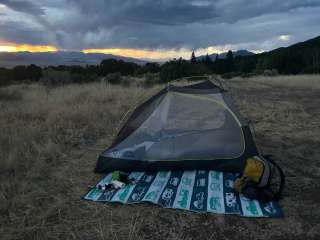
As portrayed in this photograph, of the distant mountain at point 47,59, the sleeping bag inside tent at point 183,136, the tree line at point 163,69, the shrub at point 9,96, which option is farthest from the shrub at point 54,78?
the sleeping bag inside tent at point 183,136

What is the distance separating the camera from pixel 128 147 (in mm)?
5426

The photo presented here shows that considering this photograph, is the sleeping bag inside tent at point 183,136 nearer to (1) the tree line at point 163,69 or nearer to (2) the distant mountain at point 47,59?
(1) the tree line at point 163,69

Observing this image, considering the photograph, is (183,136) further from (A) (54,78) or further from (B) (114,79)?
(A) (54,78)

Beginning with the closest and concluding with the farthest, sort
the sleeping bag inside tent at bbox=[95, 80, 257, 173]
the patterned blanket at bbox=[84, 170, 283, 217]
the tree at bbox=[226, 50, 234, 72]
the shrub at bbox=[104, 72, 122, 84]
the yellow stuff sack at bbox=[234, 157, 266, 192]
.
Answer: the patterned blanket at bbox=[84, 170, 283, 217] < the yellow stuff sack at bbox=[234, 157, 266, 192] < the sleeping bag inside tent at bbox=[95, 80, 257, 173] < the shrub at bbox=[104, 72, 122, 84] < the tree at bbox=[226, 50, 234, 72]

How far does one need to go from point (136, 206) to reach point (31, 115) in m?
5.93

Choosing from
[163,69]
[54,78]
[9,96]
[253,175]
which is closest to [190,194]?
[253,175]

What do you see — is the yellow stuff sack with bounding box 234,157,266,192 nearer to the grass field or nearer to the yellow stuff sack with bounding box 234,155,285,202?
the yellow stuff sack with bounding box 234,155,285,202

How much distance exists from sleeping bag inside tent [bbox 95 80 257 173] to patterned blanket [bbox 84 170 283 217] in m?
0.18

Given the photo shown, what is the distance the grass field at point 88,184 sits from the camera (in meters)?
3.57

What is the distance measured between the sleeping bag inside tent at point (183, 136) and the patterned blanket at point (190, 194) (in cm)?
18

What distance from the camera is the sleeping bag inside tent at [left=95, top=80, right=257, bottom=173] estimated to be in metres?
5.19

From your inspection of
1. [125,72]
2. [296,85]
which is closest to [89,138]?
[296,85]

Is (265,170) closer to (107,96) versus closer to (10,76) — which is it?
(107,96)

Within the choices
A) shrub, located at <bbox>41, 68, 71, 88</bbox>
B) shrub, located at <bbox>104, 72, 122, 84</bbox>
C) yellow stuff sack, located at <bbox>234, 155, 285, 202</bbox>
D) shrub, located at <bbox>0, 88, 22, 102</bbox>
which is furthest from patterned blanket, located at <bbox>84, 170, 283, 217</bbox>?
shrub, located at <bbox>41, 68, 71, 88</bbox>
